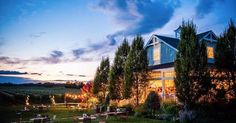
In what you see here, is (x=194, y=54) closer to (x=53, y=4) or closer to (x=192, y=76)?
(x=192, y=76)

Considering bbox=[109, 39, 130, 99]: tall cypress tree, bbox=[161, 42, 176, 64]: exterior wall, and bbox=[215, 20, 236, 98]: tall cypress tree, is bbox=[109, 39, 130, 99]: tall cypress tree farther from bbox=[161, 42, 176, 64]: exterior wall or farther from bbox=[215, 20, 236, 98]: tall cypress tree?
bbox=[215, 20, 236, 98]: tall cypress tree

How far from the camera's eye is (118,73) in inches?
1195

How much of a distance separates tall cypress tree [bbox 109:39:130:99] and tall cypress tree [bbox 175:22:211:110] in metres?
9.38

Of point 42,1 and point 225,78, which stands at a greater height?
point 42,1

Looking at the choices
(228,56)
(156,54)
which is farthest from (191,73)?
(156,54)

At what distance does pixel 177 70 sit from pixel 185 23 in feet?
13.7

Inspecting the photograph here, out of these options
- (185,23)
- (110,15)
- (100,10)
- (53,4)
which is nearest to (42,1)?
(53,4)

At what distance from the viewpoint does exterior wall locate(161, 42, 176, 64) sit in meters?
29.0

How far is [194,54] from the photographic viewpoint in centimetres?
1981

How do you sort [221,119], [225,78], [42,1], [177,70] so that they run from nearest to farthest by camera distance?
[221,119]
[177,70]
[225,78]
[42,1]

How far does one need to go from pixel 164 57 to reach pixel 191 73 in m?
10.6

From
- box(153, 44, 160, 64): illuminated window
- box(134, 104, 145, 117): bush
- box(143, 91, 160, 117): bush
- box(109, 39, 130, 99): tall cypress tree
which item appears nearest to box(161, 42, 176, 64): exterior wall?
box(153, 44, 160, 64): illuminated window

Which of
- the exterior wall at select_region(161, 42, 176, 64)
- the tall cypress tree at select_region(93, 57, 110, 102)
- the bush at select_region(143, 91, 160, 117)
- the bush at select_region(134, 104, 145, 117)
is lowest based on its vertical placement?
the bush at select_region(134, 104, 145, 117)

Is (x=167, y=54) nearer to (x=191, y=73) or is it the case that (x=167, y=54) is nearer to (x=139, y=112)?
(x=139, y=112)
